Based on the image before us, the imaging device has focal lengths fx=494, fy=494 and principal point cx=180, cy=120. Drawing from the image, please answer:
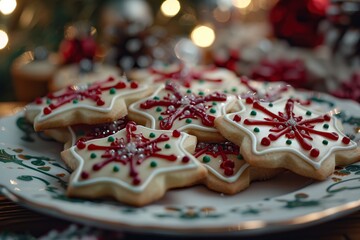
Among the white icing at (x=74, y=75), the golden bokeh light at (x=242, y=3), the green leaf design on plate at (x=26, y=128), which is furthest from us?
the golden bokeh light at (x=242, y=3)

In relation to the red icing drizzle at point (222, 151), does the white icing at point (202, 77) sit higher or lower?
higher

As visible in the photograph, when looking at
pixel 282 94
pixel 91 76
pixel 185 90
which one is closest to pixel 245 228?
pixel 185 90

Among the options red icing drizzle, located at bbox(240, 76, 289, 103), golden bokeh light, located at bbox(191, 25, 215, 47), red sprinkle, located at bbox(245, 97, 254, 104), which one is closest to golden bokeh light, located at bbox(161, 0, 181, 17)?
golden bokeh light, located at bbox(191, 25, 215, 47)

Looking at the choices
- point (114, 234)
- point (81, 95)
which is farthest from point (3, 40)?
point (114, 234)

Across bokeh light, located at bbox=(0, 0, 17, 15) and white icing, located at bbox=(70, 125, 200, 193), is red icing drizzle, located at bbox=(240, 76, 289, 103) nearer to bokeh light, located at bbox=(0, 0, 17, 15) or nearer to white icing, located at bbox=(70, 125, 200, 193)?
Result: white icing, located at bbox=(70, 125, 200, 193)

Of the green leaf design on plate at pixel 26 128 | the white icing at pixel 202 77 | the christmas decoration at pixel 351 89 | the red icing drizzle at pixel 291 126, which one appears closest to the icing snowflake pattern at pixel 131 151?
the red icing drizzle at pixel 291 126

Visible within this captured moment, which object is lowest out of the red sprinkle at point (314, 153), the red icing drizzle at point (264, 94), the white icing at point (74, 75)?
the red sprinkle at point (314, 153)

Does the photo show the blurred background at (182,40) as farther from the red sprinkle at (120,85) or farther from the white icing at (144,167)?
the white icing at (144,167)
